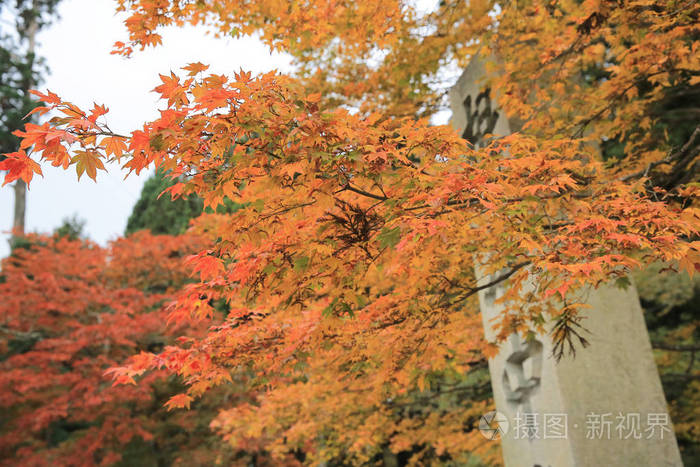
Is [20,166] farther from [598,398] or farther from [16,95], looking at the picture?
[16,95]

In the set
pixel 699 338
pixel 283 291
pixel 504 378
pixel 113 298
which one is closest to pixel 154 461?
pixel 113 298

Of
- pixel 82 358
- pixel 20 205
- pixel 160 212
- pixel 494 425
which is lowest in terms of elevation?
pixel 494 425

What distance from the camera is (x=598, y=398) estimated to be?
3.61 meters

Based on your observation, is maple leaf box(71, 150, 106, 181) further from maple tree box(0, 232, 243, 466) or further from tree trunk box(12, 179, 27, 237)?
tree trunk box(12, 179, 27, 237)

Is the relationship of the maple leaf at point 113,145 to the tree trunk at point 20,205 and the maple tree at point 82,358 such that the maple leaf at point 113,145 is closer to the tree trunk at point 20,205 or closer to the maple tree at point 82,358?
the maple tree at point 82,358

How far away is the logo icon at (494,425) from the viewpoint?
3.98 metres

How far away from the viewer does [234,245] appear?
6.72 feet

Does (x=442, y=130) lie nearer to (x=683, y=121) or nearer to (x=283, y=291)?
(x=283, y=291)

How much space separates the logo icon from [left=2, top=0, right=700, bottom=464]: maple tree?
71 cm

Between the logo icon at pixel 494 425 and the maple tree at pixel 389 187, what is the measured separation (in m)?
0.71

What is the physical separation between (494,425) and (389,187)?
3160mm

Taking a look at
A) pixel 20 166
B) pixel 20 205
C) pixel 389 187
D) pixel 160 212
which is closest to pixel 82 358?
pixel 20 205

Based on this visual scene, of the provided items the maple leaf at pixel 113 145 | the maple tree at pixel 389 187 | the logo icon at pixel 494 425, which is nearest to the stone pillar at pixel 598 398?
the logo icon at pixel 494 425

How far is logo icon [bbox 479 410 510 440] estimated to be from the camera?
3.98 metres
